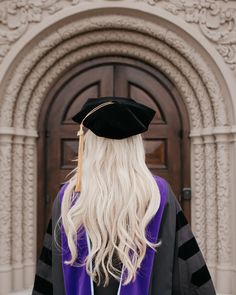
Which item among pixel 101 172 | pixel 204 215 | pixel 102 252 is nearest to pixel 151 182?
pixel 101 172

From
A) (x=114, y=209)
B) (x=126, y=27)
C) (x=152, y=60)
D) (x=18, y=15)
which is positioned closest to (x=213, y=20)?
(x=152, y=60)

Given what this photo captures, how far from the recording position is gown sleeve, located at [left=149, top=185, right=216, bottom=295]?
1705 mm

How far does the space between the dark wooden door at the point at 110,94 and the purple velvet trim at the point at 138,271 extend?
7.74 feet

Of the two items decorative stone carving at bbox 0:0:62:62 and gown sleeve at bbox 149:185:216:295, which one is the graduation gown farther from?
decorative stone carving at bbox 0:0:62:62

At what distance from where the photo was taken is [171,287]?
67.8 inches

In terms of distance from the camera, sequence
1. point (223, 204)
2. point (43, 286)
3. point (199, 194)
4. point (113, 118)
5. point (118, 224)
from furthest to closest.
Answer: point (199, 194)
point (223, 204)
point (43, 286)
point (113, 118)
point (118, 224)

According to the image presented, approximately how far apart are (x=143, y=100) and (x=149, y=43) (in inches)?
19.6

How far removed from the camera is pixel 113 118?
169 cm

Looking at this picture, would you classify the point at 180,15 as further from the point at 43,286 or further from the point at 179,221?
the point at 43,286

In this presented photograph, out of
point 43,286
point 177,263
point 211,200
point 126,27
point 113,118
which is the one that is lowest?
→ point 43,286

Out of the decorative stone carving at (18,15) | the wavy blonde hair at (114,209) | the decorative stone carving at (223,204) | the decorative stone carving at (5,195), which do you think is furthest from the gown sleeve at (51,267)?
the decorative stone carving at (18,15)

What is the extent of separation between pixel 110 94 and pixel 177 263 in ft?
8.14

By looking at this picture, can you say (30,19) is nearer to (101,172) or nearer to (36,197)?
(36,197)

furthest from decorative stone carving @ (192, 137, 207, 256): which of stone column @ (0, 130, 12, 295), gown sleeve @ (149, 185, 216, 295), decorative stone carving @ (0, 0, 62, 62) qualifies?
gown sleeve @ (149, 185, 216, 295)
